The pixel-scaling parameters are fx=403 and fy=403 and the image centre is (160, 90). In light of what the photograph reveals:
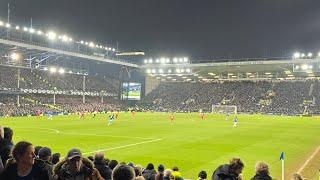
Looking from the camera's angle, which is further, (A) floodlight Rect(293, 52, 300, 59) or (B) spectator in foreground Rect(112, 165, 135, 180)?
(A) floodlight Rect(293, 52, 300, 59)

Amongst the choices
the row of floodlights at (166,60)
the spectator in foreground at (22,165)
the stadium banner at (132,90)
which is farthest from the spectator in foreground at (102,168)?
the stadium banner at (132,90)

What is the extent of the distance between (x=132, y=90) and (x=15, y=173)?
10771cm

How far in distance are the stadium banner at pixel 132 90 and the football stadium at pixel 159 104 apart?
0.93 ft

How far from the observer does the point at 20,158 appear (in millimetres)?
5781

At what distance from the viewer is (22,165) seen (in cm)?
583

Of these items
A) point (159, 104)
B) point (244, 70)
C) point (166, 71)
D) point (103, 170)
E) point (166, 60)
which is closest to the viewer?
point (103, 170)

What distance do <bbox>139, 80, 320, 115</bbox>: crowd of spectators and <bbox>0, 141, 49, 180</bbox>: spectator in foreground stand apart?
98455mm

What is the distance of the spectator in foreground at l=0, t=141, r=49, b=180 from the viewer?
576cm

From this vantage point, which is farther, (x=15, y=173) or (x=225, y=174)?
(x=225, y=174)

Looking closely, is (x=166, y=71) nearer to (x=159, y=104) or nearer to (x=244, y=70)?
(x=159, y=104)

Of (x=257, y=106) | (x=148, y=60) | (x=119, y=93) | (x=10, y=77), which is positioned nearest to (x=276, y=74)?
(x=257, y=106)

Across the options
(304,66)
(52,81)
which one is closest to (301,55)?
(304,66)

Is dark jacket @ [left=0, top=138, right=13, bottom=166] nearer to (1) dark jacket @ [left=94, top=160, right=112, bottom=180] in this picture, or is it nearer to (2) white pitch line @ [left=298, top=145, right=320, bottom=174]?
(1) dark jacket @ [left=94, top=160, right=112, bottom=180]

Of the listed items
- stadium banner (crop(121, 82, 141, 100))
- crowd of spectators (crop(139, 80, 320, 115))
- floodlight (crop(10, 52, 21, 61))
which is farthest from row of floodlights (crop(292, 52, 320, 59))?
floodlight (crop(10, 52, 21, 61))
